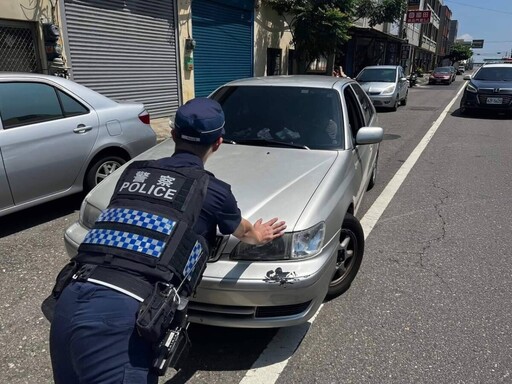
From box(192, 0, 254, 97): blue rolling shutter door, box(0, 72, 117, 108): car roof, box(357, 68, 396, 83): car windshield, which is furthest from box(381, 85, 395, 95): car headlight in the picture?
box(0, 72, 117, 108): car roof

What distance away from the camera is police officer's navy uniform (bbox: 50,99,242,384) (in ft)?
4.63

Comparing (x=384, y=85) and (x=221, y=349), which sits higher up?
(x=384, y=85)

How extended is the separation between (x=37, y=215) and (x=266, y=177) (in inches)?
126

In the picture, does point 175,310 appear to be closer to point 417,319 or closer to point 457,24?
point 417,319

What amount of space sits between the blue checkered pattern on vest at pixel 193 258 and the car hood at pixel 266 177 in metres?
0.84

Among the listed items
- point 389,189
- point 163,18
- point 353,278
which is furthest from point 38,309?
point 163,18

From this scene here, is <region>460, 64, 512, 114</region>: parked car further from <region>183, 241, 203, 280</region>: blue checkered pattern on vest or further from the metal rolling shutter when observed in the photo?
<region>183, 241, 203, 280</region>: blue checkered pattern on vest

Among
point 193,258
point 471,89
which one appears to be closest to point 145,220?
point 193,258

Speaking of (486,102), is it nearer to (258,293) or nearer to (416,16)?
(258,293)

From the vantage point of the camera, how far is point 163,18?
1133cm

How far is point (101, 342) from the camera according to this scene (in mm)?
1410

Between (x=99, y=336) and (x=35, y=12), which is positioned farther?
(x=35, y=12)

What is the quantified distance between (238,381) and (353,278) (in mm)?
1312

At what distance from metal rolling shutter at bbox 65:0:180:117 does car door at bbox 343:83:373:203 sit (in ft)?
21.9
